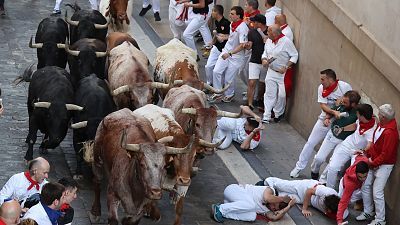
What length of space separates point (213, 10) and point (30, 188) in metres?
9.08

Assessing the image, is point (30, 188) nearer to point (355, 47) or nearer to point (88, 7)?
point (355, 47)

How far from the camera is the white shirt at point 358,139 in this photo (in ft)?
46.6

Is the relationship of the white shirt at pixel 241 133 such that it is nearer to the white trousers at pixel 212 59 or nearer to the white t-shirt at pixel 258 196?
the white t-shirt at pixel 258 196

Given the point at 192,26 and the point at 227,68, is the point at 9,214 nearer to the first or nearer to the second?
the point at 227,68

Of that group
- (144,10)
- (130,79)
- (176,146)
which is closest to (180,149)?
(176,146)

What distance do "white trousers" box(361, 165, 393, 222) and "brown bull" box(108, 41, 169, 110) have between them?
3.70 meters

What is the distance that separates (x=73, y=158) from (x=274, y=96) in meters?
4.40

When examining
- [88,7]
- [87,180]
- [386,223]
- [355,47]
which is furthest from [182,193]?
[88,7]

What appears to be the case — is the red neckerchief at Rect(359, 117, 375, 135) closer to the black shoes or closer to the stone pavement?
the stone pavement

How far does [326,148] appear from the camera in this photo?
15156 millimetres

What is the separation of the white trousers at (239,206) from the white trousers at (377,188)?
174 centimetres

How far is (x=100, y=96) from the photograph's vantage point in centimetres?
1454

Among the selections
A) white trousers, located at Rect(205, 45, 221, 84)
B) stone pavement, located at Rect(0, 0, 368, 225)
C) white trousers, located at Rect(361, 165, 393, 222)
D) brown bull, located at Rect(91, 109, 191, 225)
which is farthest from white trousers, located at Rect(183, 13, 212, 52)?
white trousers, located at Rect(361, 165, 393, 222)

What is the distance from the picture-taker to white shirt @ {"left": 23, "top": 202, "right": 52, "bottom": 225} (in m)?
10.2
